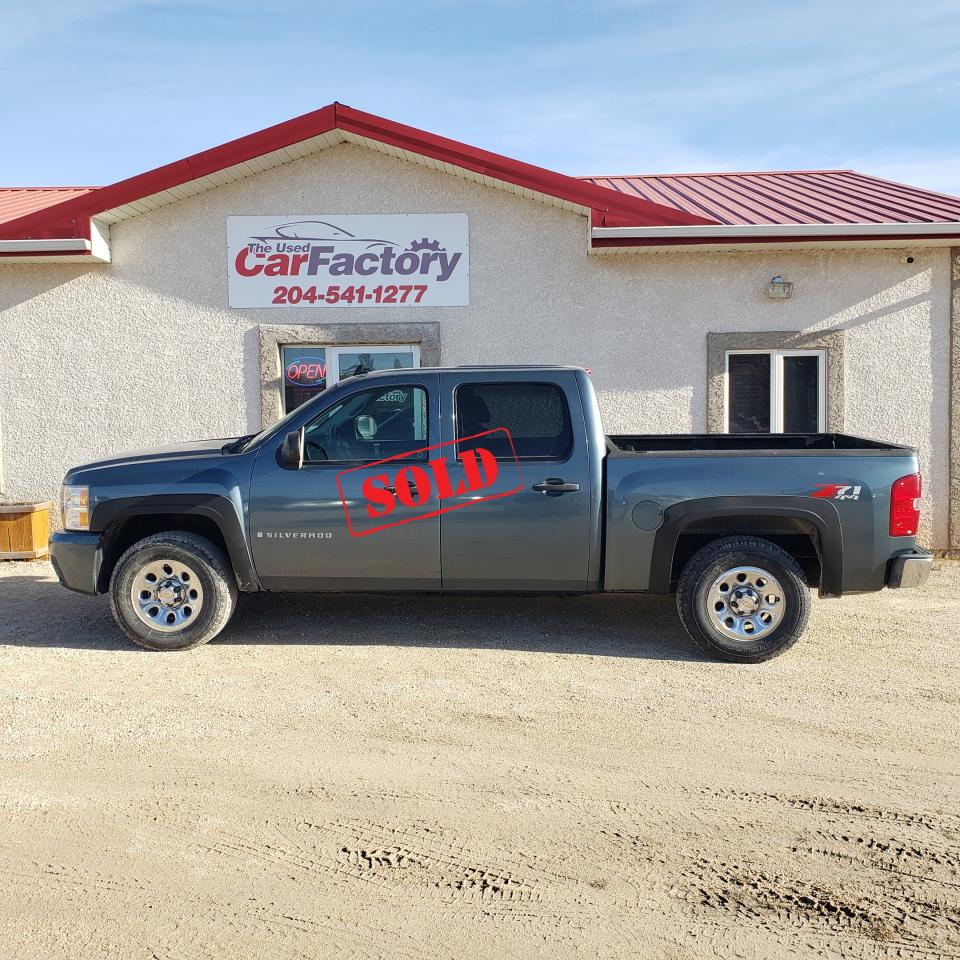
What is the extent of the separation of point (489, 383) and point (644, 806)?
3080 mm

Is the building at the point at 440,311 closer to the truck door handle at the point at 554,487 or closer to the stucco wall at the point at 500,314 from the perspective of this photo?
the stucco wall at the point at 500,314

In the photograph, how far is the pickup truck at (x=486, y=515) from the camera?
559cm

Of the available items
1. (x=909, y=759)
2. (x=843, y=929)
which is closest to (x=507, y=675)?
(x=909, y=759)

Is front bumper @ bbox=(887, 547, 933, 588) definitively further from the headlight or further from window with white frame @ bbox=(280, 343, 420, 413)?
window with white frame @ bbox=(280, 343, 420, 413)

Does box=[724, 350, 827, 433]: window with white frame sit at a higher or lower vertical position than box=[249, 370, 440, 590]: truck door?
higher

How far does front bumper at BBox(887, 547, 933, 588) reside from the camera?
5492 millimetres

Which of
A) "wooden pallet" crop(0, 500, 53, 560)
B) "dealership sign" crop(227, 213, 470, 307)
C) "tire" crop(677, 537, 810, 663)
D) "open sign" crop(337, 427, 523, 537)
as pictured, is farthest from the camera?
"dealership sign" crop(227, 213, 470, 307)

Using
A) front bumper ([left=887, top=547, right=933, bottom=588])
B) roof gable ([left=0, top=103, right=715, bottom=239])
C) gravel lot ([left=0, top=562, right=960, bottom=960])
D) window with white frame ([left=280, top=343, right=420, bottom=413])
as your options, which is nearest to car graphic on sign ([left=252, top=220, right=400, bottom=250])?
roof gable ([left=0, top=103, right=715, bottom=239])

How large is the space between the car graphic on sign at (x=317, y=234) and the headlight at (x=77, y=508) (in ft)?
14.1

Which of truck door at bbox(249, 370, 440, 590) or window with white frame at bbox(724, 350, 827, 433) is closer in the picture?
truck door at bbox(249, 370, 440, 590)

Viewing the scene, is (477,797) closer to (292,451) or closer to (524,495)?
(524,495)

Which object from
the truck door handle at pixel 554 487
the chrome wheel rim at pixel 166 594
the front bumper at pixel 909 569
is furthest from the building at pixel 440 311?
the front bumper at pixel 909 569

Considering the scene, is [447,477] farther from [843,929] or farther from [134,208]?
[134,208]

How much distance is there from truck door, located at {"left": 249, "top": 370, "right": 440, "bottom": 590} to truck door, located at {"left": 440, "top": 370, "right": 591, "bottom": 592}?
16cm
